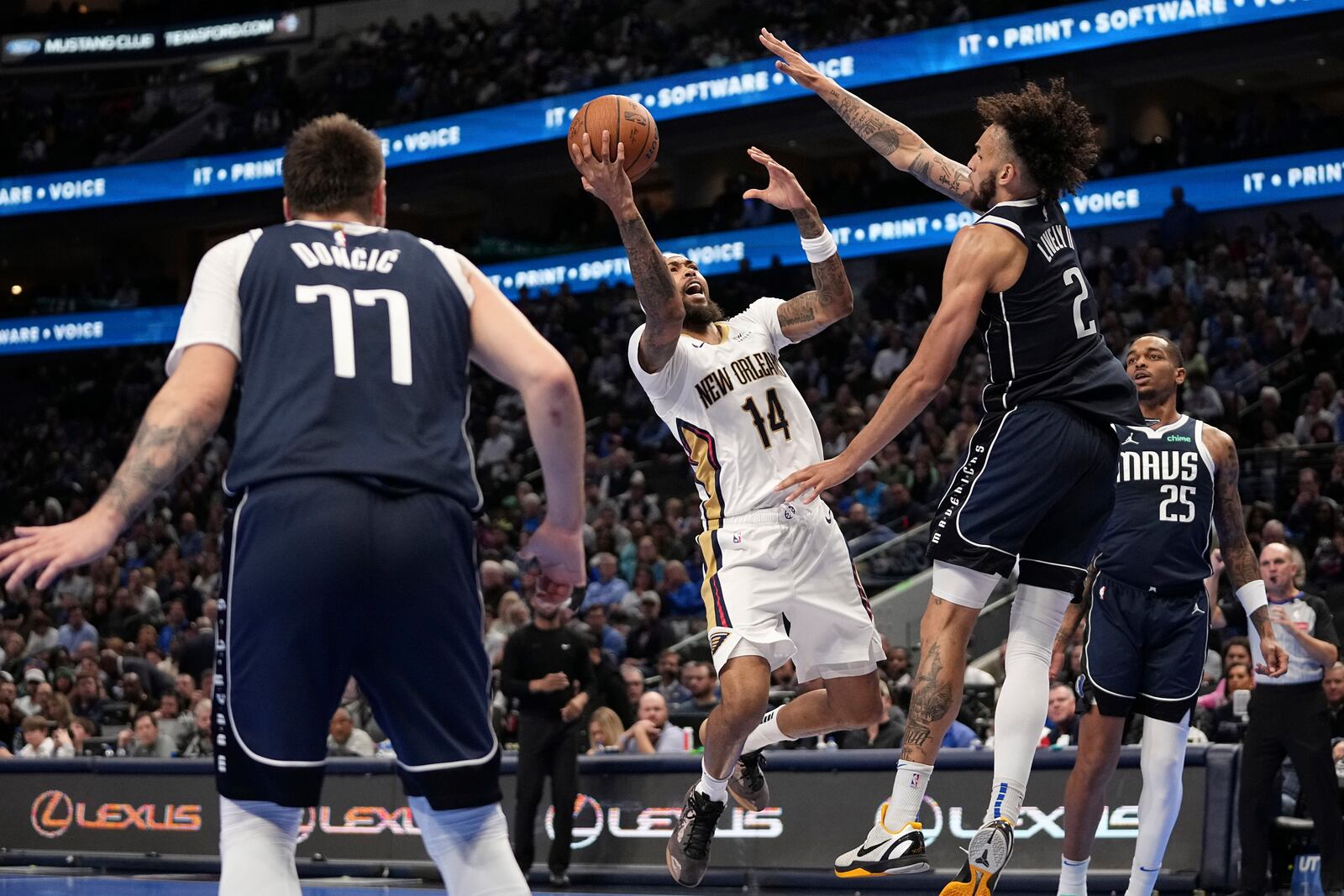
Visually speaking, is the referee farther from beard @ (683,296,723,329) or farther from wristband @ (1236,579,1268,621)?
beard @ (683,296,723,329)

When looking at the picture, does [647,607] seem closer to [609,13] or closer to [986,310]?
[986,310]

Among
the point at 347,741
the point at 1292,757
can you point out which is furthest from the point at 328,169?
the point at 347,741

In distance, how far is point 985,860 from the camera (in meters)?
5.27

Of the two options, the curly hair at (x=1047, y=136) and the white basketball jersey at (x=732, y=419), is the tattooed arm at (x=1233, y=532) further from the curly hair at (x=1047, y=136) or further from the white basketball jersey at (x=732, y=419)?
the curly hair at (x=1047, y=136)

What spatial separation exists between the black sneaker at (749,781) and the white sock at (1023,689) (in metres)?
1.74

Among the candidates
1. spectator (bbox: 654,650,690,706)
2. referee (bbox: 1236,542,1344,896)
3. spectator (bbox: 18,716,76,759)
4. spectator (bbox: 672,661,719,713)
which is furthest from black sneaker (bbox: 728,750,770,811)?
spectator (bbox: 18,716,76,759)

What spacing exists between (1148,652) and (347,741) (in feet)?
27.5

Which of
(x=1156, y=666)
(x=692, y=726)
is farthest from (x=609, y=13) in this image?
(x=1156, y=666)

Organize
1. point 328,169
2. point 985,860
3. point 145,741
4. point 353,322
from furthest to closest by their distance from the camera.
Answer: point 145,741, point 985,860, point 328,169, point 353,322

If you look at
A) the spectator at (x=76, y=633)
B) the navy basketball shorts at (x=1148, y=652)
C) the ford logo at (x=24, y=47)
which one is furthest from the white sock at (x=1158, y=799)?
the ford logo at (x=24, y=47)

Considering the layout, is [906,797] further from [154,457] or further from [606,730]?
[606,730]

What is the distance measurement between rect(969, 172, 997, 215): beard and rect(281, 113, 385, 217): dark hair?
2.74 meters

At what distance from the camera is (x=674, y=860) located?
6773mm

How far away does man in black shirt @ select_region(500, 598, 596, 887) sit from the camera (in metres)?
11.3
